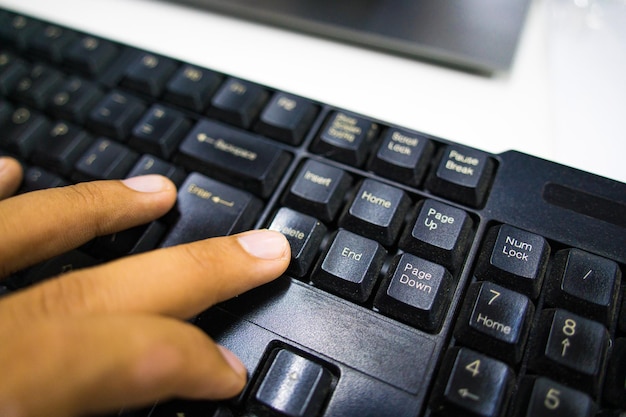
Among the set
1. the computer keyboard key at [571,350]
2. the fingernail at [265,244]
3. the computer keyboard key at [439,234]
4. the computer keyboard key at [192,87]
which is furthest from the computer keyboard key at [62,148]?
the computer keyboard key at [571,350]

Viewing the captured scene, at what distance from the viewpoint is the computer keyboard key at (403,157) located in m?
0.48

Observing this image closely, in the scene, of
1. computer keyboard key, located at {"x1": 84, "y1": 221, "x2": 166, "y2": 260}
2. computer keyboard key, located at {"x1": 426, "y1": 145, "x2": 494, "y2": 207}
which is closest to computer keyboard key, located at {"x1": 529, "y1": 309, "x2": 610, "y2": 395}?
computer keyboard key, located at {"x1": 426, "y1": 145, "x2": 494, "y2": 207}

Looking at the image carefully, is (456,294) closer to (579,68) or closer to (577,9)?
(579,68)

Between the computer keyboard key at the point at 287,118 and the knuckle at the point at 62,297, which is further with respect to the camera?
the computer keyboard key at the point at 287,118

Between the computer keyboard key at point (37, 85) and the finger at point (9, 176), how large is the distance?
86 mm

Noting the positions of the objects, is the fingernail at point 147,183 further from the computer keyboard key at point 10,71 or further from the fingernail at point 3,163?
the computer keyboard key at point 10,71

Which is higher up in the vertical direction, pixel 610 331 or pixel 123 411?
pixel 610 331

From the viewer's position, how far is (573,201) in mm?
459

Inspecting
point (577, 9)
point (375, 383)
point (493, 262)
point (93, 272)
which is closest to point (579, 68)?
point (577, 9)

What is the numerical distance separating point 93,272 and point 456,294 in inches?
11.6

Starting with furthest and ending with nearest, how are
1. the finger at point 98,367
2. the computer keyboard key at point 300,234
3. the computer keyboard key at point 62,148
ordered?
the computer keyboard key at point 62,148
the computer keyboard key at point 300,234
the finger at point 98,367

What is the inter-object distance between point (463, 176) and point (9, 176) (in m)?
0.47

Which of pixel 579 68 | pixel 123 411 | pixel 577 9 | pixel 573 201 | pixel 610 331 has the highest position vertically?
pixel 577 9

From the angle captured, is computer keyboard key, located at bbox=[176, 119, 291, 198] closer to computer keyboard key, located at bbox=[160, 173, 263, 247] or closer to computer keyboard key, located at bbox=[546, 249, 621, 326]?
computer keyboard key, located at bbox=[160, 173, 263, 247]
